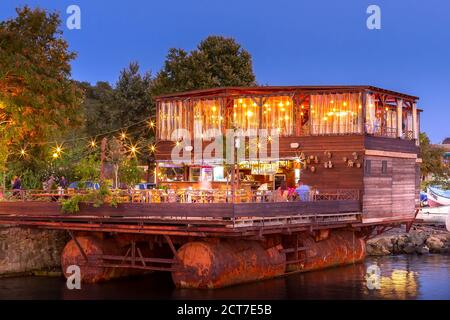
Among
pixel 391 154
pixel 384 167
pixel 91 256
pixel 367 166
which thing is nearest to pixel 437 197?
pixel 391 154

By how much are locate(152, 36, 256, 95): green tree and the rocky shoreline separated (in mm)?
19494

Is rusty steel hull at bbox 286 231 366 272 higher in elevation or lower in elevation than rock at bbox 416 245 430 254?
higher

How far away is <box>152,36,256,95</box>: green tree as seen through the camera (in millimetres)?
61781

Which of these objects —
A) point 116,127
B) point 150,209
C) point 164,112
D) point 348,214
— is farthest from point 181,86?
point 150,209

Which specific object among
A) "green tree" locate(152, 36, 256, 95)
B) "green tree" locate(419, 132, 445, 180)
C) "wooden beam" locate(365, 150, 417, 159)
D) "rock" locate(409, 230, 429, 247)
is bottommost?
"rock" locate(409, 230, 429, 247)

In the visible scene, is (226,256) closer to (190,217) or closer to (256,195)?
(190,217)

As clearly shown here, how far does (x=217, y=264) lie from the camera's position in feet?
96.5

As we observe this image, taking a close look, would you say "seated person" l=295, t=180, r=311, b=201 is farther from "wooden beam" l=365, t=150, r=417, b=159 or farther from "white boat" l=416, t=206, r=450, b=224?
"white boat" l=416, t=206, r=450, b=224

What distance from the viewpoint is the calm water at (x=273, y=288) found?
2984 centimetres

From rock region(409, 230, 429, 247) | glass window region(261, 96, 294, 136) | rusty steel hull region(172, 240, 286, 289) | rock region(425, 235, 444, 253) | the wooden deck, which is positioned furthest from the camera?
rock region(409, 230, 429, 247)

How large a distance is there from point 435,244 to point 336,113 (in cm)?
1477

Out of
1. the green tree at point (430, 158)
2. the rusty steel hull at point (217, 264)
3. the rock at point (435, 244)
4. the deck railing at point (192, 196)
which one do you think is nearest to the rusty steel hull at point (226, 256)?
the rusty steel hull at point (217, 264)

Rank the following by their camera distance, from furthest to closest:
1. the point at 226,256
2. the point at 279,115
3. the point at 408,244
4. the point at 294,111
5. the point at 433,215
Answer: the point at 433,215 < the point at 408,244 < the point at 279,115 < the point at 294,111 < the point at 226,256

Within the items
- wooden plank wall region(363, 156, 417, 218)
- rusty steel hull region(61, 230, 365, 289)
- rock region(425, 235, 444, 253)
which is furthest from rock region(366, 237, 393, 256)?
rusty steel hull region(61, 230, 365, 289)
